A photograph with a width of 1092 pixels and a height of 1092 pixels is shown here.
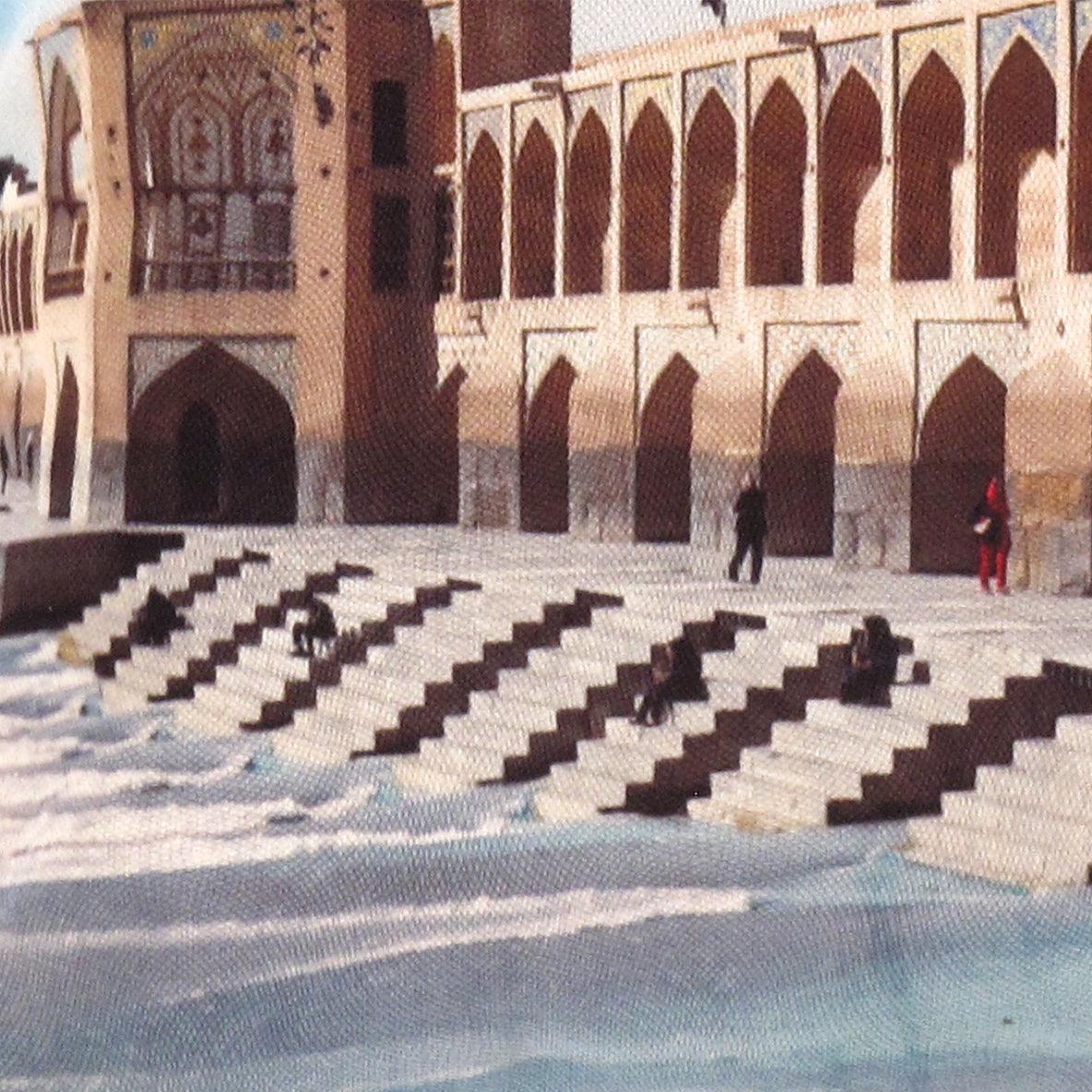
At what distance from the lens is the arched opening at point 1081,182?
21219 millimetres

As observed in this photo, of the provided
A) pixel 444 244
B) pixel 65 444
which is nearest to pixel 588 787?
pixel 444 244

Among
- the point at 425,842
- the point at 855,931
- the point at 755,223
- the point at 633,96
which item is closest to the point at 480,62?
the point at 633,96

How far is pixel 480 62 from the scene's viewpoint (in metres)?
29.5

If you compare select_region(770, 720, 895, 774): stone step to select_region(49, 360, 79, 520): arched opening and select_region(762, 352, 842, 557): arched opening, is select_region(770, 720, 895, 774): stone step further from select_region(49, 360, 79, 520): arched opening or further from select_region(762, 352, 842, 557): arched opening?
select_region(49, 360, 79, 520): arched opening

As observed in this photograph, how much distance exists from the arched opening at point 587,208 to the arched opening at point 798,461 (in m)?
3.96

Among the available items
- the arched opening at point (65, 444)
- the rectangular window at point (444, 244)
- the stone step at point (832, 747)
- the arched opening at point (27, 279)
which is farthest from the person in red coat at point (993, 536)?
the arched opening at point (27, 279)

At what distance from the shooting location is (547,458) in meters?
28.8

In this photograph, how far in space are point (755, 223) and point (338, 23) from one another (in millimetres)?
6279

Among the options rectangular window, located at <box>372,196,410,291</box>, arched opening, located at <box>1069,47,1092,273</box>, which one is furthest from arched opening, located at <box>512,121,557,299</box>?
arched opening, located at <box>1069,47,1092,273</box>

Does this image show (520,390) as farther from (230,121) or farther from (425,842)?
(425,842)

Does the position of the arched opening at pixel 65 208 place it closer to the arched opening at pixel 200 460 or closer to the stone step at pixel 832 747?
the arched opening at pixel 200 460

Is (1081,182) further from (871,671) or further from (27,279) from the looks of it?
(27,279)

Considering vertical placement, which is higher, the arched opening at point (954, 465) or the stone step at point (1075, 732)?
the arched opening at point (954, 465)

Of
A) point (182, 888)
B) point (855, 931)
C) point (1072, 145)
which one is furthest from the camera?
point (1072, 145)
